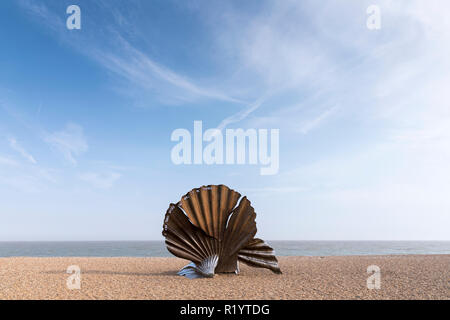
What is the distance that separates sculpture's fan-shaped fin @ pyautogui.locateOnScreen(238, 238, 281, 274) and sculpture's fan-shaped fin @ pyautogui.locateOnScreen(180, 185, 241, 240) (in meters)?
1.17

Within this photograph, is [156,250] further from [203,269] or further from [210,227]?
[210,227]

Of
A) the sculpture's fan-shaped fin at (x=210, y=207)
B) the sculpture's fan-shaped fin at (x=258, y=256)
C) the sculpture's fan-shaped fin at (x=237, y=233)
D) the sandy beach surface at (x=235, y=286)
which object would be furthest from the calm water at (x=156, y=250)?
the sculpture's fan-shaped fin at (x=210, y=207)

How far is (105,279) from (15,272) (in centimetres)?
370

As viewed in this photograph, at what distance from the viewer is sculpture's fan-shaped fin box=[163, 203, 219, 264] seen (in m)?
10.0

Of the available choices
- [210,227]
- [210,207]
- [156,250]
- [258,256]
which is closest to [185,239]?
Result: [210,227]

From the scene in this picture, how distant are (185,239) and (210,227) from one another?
0.87 metres

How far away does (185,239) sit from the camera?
10.1 meters

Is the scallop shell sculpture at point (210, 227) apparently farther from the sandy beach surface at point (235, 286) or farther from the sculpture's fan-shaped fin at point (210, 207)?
the sandy beach surface at point (235, 286)

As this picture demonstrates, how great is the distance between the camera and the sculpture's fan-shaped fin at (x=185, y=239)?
33.0 ft

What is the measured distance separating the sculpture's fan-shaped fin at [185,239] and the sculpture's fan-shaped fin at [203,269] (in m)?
0.13

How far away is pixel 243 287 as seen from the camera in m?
7.91

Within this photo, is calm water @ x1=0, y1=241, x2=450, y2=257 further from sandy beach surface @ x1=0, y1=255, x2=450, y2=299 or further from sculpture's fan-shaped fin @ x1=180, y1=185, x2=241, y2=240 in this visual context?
sculpture's fan-shaped fin @ x1=180, y1=185, x2=241, y2=240
